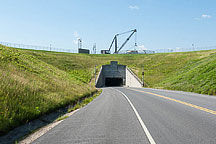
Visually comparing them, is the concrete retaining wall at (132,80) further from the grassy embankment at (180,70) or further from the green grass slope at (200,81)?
the green grass slope at (200,81)

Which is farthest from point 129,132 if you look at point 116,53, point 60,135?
point 116,53

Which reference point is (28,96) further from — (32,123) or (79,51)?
(79,51)

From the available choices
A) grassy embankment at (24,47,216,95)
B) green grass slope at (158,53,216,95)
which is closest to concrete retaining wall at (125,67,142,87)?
grassy embankment at (24,47,216,95)

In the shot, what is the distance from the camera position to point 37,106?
719 cm

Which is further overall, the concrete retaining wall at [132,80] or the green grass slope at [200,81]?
the concrete retaining wall at [132,80]

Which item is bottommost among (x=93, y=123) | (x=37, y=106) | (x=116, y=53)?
(x=93, y=123)

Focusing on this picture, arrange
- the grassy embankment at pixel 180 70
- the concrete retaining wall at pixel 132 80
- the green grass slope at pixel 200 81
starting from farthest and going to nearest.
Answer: the concrete retaining wall at pixel 132 80
the grassy embankment at pixel 180 70
the green grass slope at pixel 200 81

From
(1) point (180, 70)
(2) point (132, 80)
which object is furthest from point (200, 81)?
(2) point (132, 80)

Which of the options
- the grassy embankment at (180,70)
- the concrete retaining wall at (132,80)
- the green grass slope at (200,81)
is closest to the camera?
the green grass slope at (200,81)

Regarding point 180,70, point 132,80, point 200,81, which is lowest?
point 132,80

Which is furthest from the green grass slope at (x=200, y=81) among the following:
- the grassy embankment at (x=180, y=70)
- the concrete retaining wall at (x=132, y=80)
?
the concrete retaining wall at (x=132, y=80)

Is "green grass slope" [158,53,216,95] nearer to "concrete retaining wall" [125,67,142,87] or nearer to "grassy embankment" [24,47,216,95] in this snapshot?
"grassy embankment" [24,47,216,95]

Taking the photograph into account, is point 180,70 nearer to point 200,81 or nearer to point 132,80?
point 132,80

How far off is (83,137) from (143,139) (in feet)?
5.31
